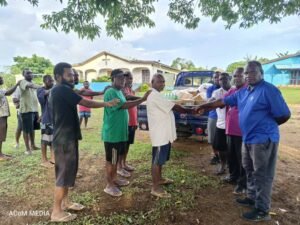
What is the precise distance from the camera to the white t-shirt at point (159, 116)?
3.76 meters

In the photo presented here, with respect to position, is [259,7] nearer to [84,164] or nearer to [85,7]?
[85,7]

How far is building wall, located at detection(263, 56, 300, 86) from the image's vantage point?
34062mm

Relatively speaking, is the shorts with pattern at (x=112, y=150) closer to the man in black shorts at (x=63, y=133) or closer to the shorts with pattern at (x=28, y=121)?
the man in black shorts at (x=63, y=133)

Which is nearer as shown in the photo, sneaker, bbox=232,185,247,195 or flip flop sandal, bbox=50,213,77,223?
flip flop sandal, bbox=50,213,77,223

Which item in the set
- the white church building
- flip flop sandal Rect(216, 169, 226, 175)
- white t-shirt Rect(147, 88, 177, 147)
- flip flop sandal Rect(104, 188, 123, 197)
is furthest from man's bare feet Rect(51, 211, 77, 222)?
the white church building

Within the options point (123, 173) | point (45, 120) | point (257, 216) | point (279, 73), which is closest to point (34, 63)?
point (279, 73)

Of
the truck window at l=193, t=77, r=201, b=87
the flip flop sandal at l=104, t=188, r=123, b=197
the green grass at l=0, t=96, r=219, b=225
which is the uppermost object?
the truck window at l=193, t=77, r=201, b=87

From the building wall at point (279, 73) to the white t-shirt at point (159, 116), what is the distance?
110 feet

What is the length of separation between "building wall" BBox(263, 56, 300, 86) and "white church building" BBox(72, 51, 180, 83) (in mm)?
12672

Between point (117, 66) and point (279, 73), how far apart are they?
67.1 ft

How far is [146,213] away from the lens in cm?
348

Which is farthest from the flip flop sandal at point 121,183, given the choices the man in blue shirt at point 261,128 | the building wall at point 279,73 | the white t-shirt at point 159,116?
the building wall at point 279,73

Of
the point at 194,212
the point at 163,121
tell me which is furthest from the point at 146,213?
the point at 163,121

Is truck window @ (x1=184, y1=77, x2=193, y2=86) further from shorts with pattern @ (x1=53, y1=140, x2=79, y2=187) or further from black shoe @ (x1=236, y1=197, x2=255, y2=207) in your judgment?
shorts with pattern @ (x1=53, y1=140, x2=79, y2=187)
